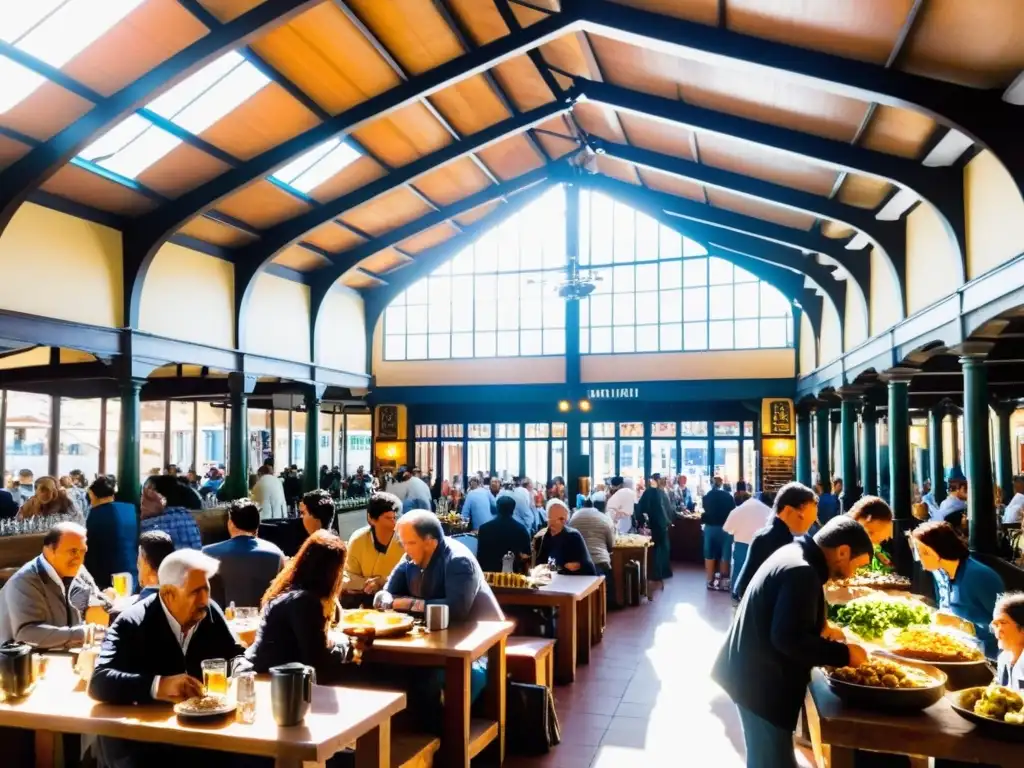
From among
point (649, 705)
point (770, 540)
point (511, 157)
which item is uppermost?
point (511, 157)

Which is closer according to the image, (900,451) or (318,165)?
(900,451)

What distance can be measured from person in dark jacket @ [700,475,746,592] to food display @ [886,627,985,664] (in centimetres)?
664

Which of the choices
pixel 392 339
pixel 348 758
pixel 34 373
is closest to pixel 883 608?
pixel 348 758

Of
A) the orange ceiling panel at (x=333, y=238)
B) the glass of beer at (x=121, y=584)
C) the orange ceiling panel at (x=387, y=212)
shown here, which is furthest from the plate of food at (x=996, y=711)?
the orange ceiling panel at (x=333, y=238)

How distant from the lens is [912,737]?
264 centimetres

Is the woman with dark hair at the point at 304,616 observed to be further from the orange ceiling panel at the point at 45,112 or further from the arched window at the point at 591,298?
the arched window at the point at 591,298

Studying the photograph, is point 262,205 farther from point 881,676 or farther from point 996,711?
point 996,711

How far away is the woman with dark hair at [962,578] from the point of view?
13.6 ft

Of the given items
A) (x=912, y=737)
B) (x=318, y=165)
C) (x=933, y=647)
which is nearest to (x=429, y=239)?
(x=318, y=165)

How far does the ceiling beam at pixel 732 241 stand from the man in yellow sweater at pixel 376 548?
9.20m

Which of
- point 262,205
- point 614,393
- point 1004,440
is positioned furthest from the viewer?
point 1004,440

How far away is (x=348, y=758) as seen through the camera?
3400 millimetres

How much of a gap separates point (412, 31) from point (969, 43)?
5428 millimetres

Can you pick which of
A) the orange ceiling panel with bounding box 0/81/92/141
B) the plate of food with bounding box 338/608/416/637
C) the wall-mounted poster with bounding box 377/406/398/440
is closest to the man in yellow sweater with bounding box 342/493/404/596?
the plate of food with bounding box 338/608/416/637
